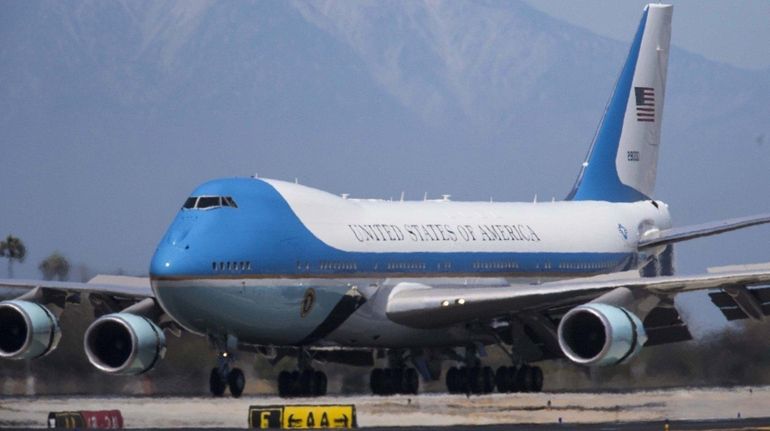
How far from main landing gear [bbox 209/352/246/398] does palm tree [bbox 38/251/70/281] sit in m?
12.8

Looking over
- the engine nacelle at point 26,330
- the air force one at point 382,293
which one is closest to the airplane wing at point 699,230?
the air force one at point 382,293

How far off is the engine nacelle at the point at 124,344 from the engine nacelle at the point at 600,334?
8.30 meters

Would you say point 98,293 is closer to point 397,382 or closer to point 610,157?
point 397,382

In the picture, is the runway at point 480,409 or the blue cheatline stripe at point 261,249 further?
the runway at point 480,409

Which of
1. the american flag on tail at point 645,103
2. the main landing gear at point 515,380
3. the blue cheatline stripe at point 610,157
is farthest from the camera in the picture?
the american flag on tail at point 645,103

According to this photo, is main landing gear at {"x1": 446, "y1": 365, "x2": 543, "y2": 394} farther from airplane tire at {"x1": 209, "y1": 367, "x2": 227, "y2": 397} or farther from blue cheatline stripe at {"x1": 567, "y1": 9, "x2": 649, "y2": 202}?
blue cheatline stripe at {"x1": 567, "y1": 9, "x2": 649, "y2": 202}

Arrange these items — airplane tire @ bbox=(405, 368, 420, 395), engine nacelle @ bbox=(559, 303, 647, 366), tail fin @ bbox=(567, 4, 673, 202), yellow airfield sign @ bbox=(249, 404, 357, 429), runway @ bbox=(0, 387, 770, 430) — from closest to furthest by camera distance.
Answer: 1. yellow airfield sign @ bbox=(249, 404, 357, 429)
2. runway @ bbox=(0, 387, 770, 430)
3. engine nacelle @ bbox=(559, 303, 647, 366)
4. airplane tire @ bbox=(405, 368, 420, 395)
5. tail fin @ bbox=(567, 4, 673, 202)

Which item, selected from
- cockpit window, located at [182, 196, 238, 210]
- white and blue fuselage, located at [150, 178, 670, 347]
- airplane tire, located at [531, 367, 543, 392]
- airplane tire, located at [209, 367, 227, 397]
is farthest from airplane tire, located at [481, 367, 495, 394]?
cockpit window, located at [182, 196, 238, 210]

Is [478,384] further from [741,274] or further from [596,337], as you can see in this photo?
[741,274]

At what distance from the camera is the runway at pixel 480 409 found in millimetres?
37406

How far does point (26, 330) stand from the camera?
4116 cm

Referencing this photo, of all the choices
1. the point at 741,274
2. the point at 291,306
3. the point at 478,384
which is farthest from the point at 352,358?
the point at 741,274

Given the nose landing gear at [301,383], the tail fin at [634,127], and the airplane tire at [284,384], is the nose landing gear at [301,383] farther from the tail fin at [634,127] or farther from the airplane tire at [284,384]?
the tail fin at [634,127]

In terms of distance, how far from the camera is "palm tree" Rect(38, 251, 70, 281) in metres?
50.0
